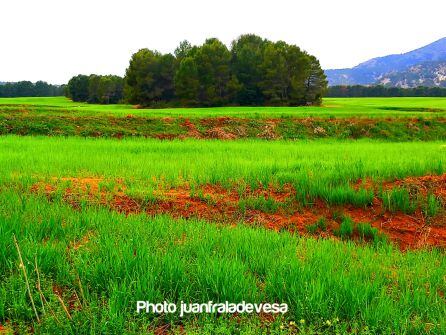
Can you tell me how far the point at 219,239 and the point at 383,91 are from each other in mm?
Result: 114281

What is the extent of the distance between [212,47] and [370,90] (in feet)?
220

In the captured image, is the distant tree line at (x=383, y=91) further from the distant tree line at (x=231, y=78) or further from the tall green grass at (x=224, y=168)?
the tall green grass at (x=224, y=168)

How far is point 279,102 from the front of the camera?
5672 centimetres

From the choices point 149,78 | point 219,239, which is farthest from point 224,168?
point 149,78

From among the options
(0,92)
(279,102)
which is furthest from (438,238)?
(0,92)

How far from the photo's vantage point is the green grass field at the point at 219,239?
299 cm

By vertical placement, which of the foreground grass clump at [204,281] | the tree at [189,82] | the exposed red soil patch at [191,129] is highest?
the tree at [189,82]

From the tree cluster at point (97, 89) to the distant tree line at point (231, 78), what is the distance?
49.2ft

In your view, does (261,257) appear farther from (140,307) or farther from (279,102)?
(279,102)

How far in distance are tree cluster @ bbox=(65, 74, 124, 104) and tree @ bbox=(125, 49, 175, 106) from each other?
13.7 m

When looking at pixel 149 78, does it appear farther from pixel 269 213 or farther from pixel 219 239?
pixel 219 239

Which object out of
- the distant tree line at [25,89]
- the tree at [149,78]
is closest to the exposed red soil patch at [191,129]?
the tree at [149,78]

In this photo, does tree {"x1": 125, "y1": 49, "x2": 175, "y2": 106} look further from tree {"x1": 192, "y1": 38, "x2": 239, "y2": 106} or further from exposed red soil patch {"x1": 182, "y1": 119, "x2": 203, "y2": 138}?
exposed red soil patch {"x1": 182, "y1": 119, "x2": 203, "y2": 138}

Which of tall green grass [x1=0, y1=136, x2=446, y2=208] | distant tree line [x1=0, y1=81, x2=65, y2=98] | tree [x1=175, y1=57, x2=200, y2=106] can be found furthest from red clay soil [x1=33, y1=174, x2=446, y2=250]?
distant tree line [x1=0, y1=81, x2=65, y2=98]
